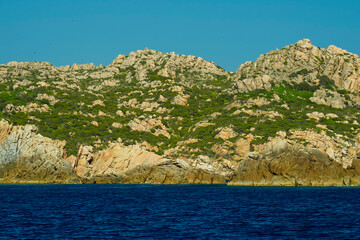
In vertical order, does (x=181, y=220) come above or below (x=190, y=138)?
below

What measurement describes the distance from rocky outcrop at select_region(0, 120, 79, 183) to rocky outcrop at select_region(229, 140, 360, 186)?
48843mm

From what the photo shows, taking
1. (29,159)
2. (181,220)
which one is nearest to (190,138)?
(29,159)

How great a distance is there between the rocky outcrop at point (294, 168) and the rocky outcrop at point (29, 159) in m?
48.8

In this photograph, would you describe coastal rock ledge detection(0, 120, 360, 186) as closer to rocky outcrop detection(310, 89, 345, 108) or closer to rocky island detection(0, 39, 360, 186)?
rocky island detection(0, 39, 360, 186)

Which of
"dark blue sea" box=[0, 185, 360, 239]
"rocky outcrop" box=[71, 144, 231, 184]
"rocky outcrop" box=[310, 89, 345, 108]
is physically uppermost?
"rocky outcrop" box=[310, 89, 345, 108]

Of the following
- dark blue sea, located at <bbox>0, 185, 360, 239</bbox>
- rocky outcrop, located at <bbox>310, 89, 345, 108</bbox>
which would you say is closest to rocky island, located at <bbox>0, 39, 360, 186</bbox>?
rocky outcrop, located at <bbox>310, 89, 345, 108</bbox>

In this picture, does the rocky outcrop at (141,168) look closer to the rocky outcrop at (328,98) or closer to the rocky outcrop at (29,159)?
the rocky outcrop at (29,159)

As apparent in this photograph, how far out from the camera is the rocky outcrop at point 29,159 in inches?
4833

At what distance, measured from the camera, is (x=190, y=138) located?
15325 cm

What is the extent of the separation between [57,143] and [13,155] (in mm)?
11735

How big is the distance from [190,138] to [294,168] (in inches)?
2001

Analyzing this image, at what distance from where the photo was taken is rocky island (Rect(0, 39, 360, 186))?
4417 inches

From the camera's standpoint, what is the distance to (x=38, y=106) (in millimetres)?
171375

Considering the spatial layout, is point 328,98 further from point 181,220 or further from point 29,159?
point 181,220
